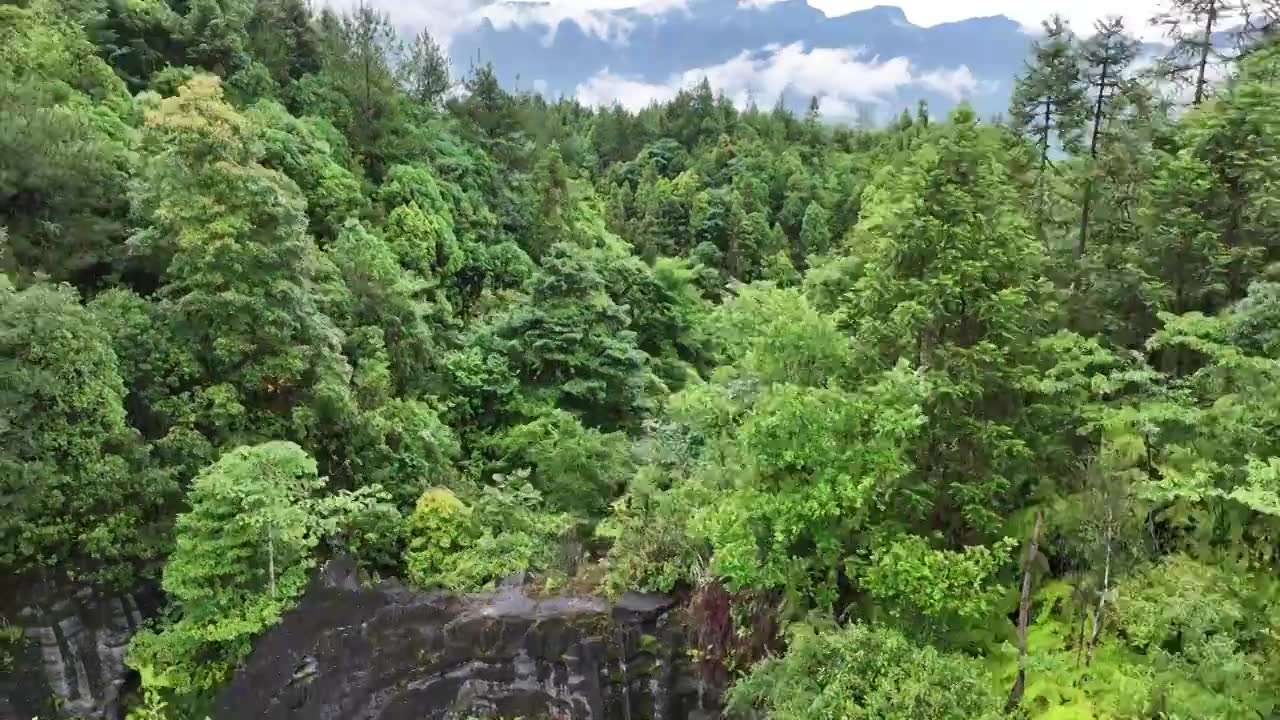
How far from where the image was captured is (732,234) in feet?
169

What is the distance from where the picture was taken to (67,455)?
16.2 meters

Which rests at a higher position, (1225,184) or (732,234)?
(732,234)

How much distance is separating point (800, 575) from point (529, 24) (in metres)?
→ 160

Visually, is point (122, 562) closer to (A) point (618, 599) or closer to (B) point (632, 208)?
(A) point (618, 599)

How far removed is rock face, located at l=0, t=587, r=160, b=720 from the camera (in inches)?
659

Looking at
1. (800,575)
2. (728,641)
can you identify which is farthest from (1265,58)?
(728,641)

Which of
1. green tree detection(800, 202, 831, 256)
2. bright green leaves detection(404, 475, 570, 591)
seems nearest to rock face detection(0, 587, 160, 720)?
bright green leaves detection(404, 475, 570, 591)

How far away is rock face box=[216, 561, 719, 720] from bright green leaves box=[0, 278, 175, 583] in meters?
3.92

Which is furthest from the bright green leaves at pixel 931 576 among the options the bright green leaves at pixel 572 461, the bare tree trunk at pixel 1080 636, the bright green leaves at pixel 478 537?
the bright green leaves at pixel 572 461

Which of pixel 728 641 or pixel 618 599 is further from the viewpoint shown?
pixel 618 599

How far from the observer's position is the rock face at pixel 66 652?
16.8 m

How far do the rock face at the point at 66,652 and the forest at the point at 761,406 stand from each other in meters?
0.55

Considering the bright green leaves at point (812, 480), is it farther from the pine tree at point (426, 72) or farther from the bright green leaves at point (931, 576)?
the pine tree at point (426, 72)

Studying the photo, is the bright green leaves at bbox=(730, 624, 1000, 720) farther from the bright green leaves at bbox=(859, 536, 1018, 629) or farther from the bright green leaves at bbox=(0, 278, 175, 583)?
the bright green leaves at bbox=(0, 278, 175, 583)
